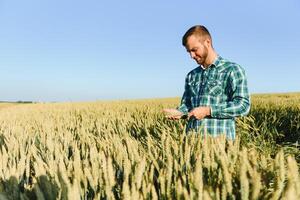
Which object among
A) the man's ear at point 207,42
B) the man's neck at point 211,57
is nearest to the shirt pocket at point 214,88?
the man's neck at point 211,57

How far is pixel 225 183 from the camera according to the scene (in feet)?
4.02

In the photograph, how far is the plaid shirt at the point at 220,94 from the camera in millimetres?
2518

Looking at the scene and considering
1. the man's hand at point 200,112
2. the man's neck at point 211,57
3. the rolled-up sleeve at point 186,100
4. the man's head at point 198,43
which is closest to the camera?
the man's hand at point 200,112

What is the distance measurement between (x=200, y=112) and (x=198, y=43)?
1.36 feet

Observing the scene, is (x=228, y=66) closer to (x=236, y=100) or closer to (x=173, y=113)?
(x=236, y=100)

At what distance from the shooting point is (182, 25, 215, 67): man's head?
8.18 ft

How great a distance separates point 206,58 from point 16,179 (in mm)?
1416

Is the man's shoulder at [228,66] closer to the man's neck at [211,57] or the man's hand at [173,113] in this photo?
the man's neck at [211,57]

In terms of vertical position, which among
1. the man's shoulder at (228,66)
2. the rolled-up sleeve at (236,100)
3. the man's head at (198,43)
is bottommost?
the rolled-up sleeve at (236,100)

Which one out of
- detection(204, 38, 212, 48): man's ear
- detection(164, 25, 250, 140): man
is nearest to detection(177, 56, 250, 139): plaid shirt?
detection(164, 25, 250, 140): man

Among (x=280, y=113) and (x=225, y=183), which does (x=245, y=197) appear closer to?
(x=225, y=183)

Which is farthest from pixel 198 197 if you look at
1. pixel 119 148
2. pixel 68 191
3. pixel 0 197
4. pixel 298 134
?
pixel 298 134

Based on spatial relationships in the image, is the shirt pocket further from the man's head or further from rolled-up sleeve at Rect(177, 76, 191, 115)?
rolled-up sleeve at Rect(177, 76, 191, 115)

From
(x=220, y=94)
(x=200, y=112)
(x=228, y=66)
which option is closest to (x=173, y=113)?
(x=200, y=112)
